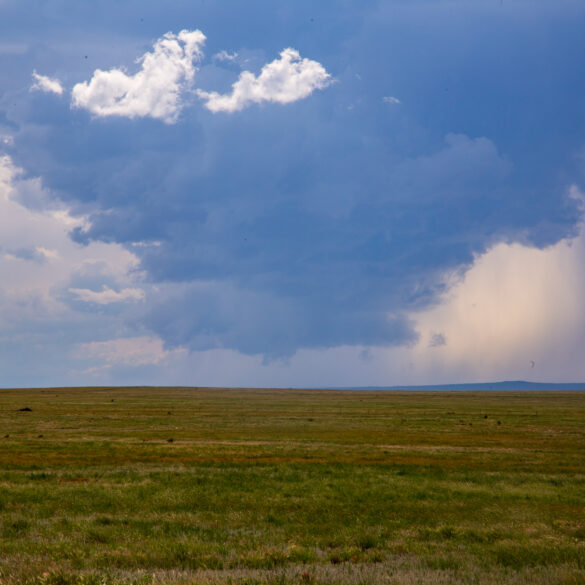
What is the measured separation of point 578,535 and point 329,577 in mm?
9376

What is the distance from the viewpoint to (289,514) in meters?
18.6

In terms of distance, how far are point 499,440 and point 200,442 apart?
974 inches

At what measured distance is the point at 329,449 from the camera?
1537 inches

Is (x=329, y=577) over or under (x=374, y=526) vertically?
over

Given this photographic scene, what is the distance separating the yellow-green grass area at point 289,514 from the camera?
12.1 metres

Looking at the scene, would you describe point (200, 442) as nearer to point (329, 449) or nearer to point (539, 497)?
point (329, 449)

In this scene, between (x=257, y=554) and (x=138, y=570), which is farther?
(x=257, y=554)

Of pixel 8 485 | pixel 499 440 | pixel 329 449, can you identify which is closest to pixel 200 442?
pixel 329 449

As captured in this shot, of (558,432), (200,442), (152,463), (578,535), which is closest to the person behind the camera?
(578,535)

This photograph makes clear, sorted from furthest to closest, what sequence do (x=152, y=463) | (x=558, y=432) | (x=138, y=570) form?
(x=558, y=432) < (x=152, y=463) < (x=138, y=570)

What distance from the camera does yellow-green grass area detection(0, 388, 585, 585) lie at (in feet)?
39.8

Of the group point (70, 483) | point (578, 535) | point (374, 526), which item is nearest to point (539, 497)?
point (578, 535)

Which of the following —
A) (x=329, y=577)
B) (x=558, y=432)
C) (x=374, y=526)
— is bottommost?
(x=558, y=432)

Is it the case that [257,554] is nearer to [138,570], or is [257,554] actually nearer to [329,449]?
[138,570]
